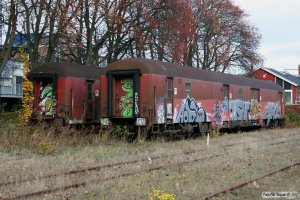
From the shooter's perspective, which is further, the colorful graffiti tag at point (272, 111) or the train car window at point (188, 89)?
the colorful graffiti tag at point (272, 111)

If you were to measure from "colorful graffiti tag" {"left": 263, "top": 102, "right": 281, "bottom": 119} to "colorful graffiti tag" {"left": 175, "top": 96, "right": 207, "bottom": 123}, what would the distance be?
30.5 ft

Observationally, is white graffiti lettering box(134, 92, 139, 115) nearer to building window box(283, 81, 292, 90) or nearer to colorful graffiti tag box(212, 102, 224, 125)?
colorful graffiti tag box(212, 102, 224, 125)

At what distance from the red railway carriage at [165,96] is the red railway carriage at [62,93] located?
160 centimetres

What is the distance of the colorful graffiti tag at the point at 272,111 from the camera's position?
2927 centimetres

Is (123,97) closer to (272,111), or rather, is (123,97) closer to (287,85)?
(272,111)

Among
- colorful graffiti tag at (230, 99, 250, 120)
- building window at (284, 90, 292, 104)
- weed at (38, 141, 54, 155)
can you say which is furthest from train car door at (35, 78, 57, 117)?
building window at (284, 90, 292, 104)

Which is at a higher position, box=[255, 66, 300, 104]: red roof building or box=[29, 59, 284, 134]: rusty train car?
box=[255, 66, 300, 104]: red roof building

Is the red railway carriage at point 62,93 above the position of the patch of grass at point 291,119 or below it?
above

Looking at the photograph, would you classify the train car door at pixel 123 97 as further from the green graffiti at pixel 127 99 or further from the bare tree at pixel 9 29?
the bare tree at pixel 9 29

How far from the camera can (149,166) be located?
11.4m

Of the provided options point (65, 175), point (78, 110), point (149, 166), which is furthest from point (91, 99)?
point (65, 175)

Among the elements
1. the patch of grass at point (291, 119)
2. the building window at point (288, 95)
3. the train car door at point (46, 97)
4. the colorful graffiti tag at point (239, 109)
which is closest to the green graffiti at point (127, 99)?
the train car door at point (46, 97)

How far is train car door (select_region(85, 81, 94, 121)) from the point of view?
2006 cm

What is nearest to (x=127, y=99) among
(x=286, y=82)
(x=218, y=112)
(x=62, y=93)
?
(x=62, y=93)
